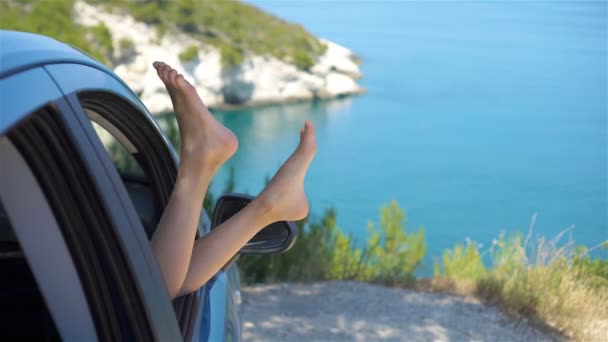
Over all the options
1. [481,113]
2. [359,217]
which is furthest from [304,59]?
[359,217]

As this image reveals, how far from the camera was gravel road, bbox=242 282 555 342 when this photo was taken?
416cm

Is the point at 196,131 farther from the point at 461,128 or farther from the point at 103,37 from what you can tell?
the point at 461,128

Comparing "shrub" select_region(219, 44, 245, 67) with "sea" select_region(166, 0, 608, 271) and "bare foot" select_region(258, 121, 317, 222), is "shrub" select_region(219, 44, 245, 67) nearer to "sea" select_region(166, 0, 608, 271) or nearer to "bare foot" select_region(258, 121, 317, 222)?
"sea" select_region(166, 0, 608, 271)

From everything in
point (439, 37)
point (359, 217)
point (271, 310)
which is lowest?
point (359, 217)

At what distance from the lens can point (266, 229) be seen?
1917 millimetres

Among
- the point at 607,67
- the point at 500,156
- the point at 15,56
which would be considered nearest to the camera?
the point at 15,56

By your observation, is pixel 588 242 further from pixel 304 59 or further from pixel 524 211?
pixel 304 59

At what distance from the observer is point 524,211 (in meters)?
21.9

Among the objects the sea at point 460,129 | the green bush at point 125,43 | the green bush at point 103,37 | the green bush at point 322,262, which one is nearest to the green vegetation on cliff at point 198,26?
the green bush at point 103,37

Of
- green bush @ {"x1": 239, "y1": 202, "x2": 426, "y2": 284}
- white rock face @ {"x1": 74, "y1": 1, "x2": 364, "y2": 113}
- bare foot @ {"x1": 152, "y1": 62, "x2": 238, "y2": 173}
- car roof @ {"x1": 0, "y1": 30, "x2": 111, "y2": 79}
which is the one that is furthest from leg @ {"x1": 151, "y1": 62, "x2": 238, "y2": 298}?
white rock face @ {"x1": 74, "y1": 1, "x2": 364, "y2": 113}

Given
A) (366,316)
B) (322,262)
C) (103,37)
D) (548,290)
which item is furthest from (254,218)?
(103,37)

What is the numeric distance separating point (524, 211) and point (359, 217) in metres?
4.90

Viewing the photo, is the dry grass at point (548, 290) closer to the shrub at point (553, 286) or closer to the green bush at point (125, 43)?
the shrub at point (553, 286)

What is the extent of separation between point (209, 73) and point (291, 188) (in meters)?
29.5
